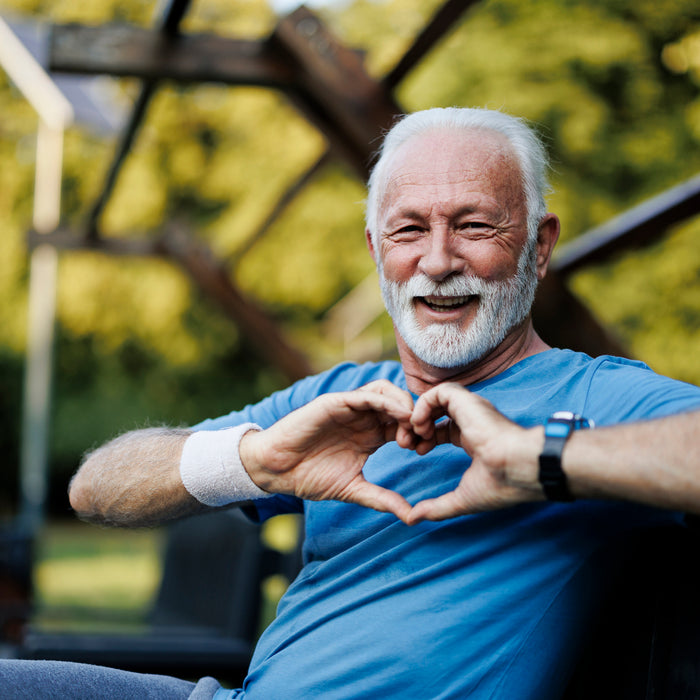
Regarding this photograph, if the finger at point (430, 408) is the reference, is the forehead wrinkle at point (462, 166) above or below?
above

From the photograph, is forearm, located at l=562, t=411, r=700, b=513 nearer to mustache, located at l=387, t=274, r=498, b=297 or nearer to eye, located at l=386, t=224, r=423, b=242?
mustache, located at l=387, t=274, r=498, b=297

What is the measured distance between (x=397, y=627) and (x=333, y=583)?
18cm

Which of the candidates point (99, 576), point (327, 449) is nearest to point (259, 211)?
point (99, 576)

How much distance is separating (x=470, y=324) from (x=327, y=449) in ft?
1.18

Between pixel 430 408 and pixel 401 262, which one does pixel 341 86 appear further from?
pixel 430 408

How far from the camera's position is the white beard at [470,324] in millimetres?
1717

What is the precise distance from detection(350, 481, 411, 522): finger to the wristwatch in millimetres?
262

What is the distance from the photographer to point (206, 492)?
5.70ft

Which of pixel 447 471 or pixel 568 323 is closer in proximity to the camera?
pixel 447 471

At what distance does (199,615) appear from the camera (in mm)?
3656

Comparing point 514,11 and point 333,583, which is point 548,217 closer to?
point 333,583

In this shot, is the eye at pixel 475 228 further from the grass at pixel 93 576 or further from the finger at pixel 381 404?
the grass at pixel 93 576

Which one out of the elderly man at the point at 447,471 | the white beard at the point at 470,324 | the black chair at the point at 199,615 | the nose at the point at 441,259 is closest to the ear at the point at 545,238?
the elderly man at the point at 447,471

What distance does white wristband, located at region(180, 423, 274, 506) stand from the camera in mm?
1682
